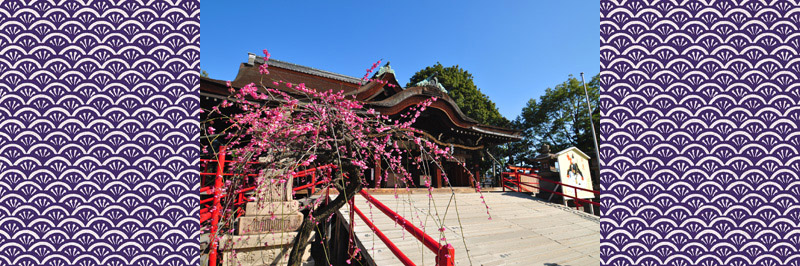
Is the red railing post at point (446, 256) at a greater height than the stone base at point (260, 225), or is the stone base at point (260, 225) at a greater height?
the red railing post at point (446, 256)

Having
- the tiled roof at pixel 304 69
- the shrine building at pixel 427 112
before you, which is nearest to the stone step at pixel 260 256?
the shrine building at pixel 427 112

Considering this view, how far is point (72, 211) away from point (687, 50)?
129 inches

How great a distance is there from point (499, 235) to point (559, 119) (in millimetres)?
21133

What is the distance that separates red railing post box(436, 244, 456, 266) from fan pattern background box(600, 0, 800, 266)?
0.83 metres

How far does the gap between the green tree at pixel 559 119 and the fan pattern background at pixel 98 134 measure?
2157 centimetres

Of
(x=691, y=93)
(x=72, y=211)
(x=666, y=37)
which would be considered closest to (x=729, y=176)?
(x=691, y=93)

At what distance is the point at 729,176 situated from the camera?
146cm

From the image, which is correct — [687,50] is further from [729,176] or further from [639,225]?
[639,225]

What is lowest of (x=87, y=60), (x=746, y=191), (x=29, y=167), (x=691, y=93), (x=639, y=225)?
(x=639, y=225)

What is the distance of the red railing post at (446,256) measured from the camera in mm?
1780

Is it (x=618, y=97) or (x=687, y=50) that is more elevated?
(x=687, y=50)

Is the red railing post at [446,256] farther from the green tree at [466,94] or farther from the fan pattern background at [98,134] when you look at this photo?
the green tree at [466,94]

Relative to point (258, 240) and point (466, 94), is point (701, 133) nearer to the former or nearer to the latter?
point (258, 240)

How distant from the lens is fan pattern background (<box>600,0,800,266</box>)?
1.44 meters
